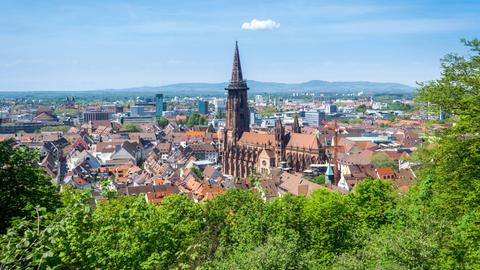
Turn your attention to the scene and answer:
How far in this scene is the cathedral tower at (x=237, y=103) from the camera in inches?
3895

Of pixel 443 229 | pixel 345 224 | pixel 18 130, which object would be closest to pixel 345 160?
pixel 345 224

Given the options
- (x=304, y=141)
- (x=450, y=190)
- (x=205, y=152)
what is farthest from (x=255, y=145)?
(x=450, y=190)

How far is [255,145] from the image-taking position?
3809 inches

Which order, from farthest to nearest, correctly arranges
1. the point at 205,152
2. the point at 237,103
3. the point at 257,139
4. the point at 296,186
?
the point at 205,152
the point at 237,103
the point at 257,139
the point at 296,186

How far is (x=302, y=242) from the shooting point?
2597 cm

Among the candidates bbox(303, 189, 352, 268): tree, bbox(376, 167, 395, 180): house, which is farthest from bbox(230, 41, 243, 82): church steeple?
bbox(303, 189, 352, 268): tree

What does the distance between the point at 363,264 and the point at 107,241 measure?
9.34 meters

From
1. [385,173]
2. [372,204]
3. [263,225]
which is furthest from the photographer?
[385,173]

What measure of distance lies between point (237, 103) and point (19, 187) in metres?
81.9

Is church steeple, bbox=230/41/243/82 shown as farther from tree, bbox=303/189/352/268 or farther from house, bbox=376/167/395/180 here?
tree, bbox=303/189/352/268

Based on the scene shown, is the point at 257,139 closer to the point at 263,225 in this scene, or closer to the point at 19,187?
the point at 263,225

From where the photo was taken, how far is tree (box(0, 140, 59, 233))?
17.0 m

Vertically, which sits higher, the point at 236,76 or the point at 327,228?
the point at 236,76

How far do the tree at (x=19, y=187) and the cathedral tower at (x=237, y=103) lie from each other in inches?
3164
